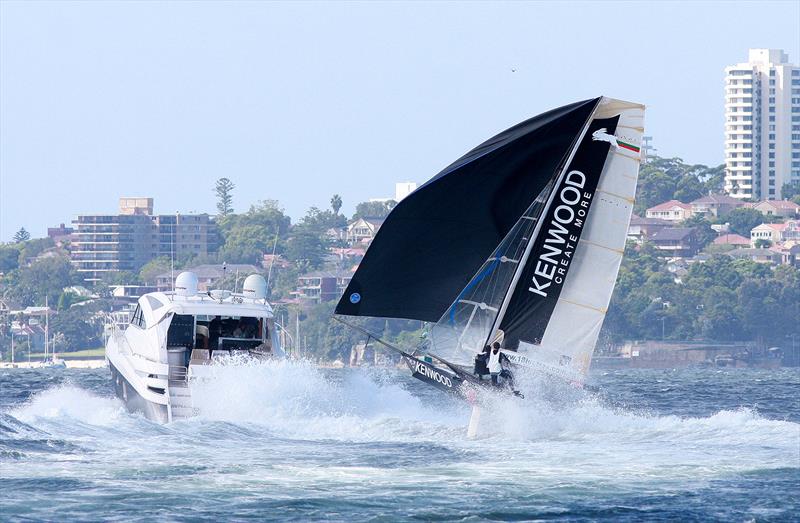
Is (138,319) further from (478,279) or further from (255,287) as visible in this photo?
(478,279)

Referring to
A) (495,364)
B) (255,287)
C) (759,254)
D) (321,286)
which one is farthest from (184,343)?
(759,254)

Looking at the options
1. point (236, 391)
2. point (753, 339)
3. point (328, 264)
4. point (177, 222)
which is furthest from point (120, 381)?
point (177, 222)

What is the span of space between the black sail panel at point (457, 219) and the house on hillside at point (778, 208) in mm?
168499

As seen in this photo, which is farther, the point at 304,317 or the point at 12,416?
the point at 304,317

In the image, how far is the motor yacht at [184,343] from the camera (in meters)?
25.9

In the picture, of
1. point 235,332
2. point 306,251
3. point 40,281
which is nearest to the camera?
point 235,332

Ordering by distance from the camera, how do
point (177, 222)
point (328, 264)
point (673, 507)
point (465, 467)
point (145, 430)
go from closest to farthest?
point (673, 507) < point (465, 467) < point (145, 430) < point (328, 264) < point (177, 222)

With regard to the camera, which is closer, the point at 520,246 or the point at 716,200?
the point at 520,246

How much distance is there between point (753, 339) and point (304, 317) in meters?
38.8

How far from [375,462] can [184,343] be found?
7.77 m

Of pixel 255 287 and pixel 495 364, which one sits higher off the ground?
pixel 255 287

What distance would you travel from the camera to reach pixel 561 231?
23906 mm

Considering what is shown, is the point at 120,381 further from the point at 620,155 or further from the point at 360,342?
the point at 360,342

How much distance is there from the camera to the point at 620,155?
23922 millimetres
